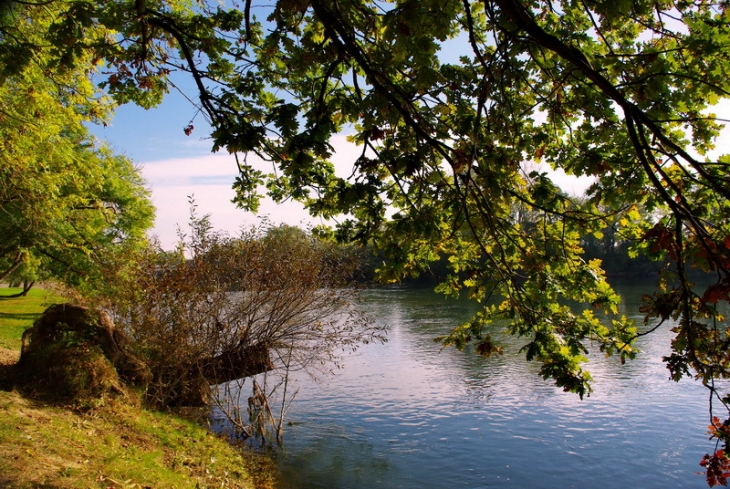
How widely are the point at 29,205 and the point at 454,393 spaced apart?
458 inches

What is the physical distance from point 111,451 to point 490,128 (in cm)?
627

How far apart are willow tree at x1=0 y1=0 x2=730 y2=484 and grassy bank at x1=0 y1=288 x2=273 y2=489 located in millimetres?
3887

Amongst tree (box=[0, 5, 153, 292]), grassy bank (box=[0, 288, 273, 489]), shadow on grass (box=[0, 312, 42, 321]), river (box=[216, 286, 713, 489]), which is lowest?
river (box=[216, 286, 713, 489])

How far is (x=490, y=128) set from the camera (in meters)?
6.22

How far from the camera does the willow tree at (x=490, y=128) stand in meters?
4.48

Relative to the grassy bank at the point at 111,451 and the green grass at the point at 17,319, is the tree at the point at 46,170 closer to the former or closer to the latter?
the green grass at the point at 17,319

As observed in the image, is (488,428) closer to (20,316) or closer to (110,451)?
(110,451)

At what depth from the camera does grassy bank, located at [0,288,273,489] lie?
5797 mm

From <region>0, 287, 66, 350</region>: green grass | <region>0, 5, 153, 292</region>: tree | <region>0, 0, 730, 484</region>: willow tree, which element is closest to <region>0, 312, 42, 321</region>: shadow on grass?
<region>0, 287, 66, 350</region>: green grass

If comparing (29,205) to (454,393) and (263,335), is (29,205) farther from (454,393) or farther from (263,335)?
(454,393)

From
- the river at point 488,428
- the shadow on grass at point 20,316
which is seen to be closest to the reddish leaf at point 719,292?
the river at point 488,428

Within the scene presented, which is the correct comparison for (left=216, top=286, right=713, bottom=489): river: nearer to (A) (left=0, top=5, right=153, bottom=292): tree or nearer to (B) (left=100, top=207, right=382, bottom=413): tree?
(B) (left=100, top=207, right=382, bottom=413): tree

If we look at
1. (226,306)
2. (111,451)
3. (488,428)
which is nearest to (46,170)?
(226,306)

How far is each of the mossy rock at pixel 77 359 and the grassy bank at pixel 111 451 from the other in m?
0.40
